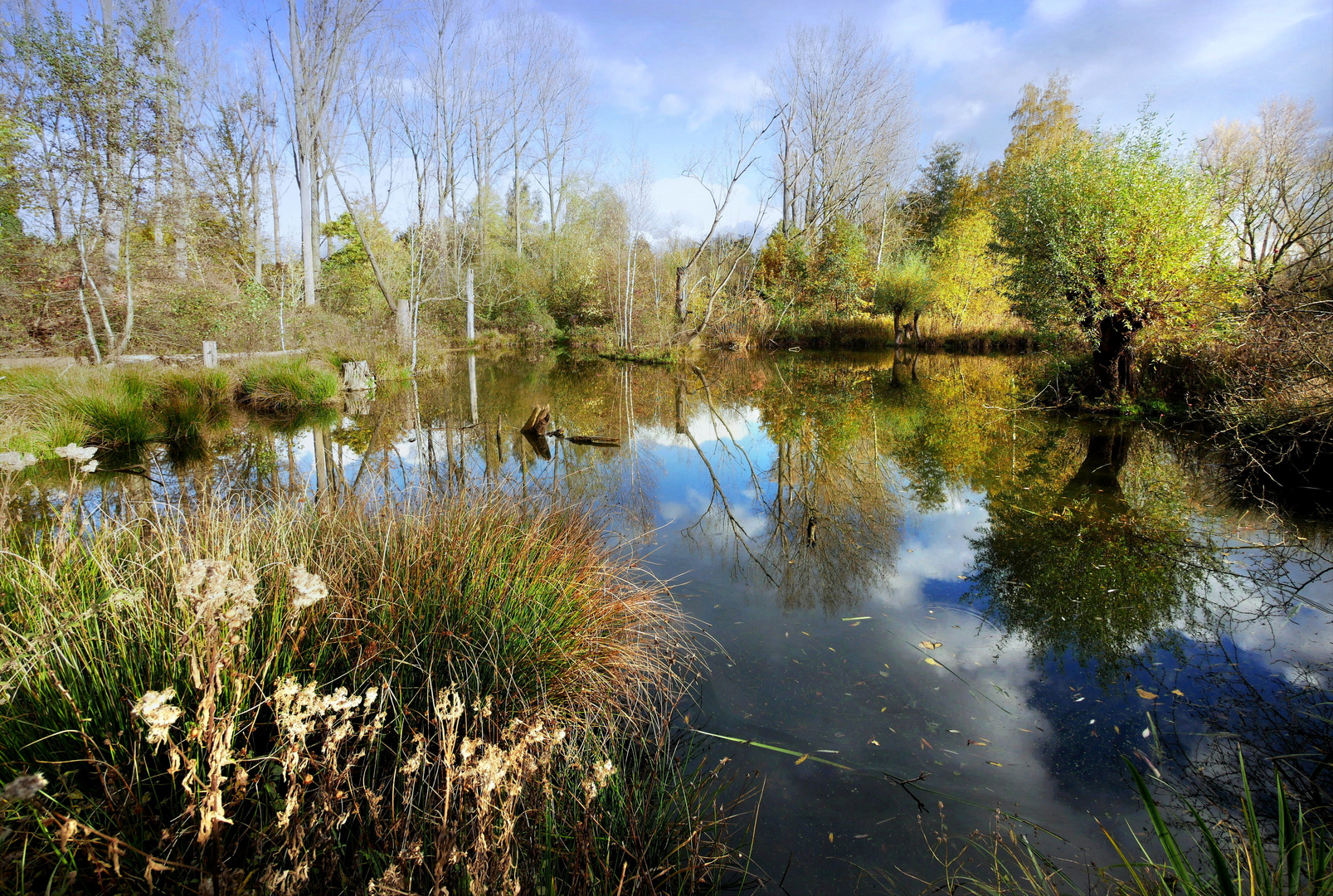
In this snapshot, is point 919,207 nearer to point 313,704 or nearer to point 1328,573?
point 1328,573

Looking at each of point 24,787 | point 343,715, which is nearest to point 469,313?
point 343,715

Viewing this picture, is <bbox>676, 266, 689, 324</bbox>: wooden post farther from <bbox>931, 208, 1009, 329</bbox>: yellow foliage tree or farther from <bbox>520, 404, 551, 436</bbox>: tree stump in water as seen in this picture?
<bbox>520, 404, 551, 436</bbox>: tree stump in water

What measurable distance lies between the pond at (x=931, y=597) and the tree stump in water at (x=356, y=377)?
11.0 ft

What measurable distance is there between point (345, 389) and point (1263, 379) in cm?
1549

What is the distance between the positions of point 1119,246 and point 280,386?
14.9 meters

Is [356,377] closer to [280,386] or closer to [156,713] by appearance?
[280,386]

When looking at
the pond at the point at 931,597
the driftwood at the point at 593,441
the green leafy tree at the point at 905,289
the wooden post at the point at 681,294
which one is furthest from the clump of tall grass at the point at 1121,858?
the green leafy tree at the point at 905,289

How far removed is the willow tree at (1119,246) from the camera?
9.57m

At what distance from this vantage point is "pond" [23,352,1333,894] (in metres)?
2.64

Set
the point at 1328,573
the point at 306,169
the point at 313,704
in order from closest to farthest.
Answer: the point at 313,704, the point at 1328,573, the point at 306,169

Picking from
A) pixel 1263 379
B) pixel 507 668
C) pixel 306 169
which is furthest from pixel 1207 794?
pixel 306 169

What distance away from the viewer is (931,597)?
451 cm

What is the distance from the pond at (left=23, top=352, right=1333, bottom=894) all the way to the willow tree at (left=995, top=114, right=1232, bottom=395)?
1.92m

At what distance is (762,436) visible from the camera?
9.99 meters
